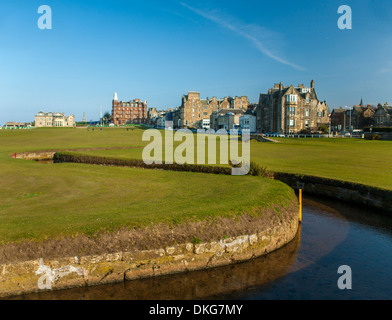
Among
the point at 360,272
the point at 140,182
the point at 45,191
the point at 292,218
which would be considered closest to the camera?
the point at 360,272

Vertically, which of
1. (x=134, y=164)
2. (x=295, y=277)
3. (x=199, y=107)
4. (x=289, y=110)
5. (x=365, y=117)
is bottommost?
(x=295, y=277)

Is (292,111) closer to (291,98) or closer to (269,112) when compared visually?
(291,98)

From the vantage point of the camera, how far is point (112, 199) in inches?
676

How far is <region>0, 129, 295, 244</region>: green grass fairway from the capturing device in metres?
12.2

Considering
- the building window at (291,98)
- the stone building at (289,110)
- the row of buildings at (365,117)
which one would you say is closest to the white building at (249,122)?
→ the stone building at (289,110)

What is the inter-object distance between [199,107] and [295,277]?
148584 mm

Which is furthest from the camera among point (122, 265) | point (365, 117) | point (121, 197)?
point (365, 117)

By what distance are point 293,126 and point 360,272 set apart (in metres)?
85.0

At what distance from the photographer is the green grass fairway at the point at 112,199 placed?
480 inches
